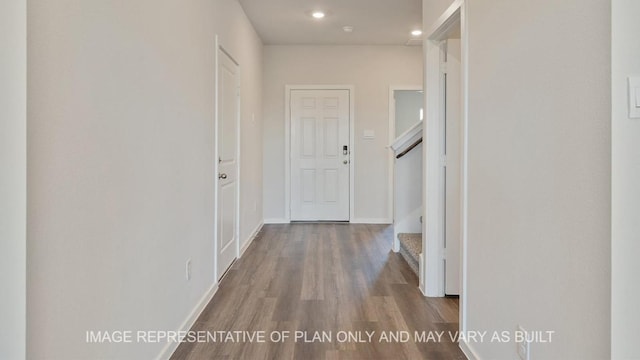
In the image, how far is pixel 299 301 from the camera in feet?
9.41

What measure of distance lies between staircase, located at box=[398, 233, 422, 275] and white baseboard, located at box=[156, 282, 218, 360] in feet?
5.34

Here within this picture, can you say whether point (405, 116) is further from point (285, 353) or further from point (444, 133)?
point (285, 353)

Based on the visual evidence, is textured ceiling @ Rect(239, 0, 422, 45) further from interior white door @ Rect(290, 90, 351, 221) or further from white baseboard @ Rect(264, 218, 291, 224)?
white baseboard @ Rect(264, 218, 291, 224)

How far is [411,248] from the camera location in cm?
365

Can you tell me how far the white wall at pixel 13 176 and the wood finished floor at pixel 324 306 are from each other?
1286mm

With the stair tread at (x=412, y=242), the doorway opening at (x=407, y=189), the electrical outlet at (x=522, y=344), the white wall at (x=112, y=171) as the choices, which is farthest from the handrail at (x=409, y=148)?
the electrical outlet at (x=522, y=344)

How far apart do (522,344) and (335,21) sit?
4.18m

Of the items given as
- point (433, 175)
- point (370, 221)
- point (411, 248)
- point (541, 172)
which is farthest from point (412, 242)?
point (541, 172)

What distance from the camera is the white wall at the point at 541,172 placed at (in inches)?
44.4

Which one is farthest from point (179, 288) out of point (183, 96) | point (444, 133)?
point (444, 133)

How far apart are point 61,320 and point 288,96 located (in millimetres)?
5093

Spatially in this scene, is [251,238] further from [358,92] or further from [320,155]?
[358,92]
